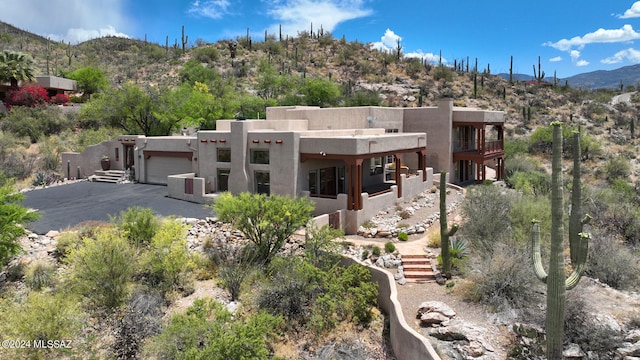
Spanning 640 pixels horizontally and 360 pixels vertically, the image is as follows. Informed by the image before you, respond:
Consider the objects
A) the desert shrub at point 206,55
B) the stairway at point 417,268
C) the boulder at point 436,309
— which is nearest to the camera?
the boulder at point 436,309

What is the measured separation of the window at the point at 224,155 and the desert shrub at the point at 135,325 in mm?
12136

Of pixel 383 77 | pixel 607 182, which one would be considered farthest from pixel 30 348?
pixel 383 77

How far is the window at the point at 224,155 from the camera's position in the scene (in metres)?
26.7

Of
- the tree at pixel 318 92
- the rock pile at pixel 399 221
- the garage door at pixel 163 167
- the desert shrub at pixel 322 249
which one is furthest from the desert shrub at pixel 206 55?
the desert shrub at pixel 322 249

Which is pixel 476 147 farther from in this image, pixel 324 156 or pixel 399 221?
pixel 324 156

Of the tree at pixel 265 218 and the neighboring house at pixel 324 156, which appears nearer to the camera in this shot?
the tree at pixel 265 218

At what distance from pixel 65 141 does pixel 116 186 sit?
15.0m

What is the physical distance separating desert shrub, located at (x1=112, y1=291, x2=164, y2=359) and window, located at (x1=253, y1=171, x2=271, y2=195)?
10.6m

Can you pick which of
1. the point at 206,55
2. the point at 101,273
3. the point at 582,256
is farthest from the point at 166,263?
the point at 206,55

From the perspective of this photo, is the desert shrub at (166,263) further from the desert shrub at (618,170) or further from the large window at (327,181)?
the desert shrub at (618,170)

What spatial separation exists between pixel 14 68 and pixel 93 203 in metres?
33.4

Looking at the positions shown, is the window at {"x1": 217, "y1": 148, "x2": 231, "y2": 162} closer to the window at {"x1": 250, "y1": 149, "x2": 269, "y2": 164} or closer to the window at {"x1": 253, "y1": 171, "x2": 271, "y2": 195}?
the window at {"x1": 250, "y1": 149, "x2": 269, "y2": 164}

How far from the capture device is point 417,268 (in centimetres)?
1778

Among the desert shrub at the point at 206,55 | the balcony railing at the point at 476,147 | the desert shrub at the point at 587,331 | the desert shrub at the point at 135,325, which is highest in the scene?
the desert shrub at the point at 206,55
